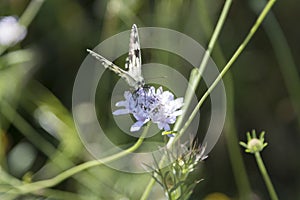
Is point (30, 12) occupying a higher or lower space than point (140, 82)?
higher

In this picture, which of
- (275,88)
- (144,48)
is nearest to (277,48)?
(275,88)

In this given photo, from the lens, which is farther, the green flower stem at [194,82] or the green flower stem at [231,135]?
the green flower stem at [231,135]

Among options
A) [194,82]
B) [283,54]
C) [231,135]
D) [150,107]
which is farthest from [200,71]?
[283,54]

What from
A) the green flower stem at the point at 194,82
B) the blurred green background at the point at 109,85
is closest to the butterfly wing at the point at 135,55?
the green flower stem at the point at 194,82

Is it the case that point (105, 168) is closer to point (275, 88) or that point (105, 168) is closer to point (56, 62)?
point (56, 62)

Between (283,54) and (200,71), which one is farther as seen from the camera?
(283,54)

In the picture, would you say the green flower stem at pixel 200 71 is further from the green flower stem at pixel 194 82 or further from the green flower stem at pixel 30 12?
the green flower stem at pixel 30 12

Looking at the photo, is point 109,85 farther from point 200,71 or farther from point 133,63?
point 133,63
